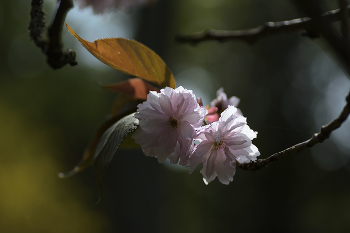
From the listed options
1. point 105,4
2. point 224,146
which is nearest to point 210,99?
point 105,4

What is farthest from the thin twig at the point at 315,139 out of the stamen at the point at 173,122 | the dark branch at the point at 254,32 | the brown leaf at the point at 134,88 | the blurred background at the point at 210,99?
the blurred background at the point at 210,99

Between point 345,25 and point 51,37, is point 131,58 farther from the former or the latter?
point 345,25

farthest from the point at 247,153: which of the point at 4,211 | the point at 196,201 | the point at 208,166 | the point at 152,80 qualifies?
the point at 196,201

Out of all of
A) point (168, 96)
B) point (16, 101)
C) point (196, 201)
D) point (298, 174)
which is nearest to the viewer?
point (168, 96)

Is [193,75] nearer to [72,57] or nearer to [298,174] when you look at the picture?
[298,174]

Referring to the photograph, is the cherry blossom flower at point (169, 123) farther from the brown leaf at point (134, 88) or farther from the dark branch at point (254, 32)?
the dark branch at point (254, 32)

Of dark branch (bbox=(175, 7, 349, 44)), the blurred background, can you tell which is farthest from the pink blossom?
the blurred background

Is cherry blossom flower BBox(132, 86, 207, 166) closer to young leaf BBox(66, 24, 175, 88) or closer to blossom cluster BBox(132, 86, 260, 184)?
blossom cluster BBox(132, 86, 260, 184)
